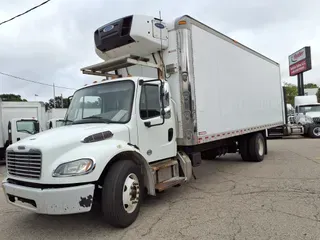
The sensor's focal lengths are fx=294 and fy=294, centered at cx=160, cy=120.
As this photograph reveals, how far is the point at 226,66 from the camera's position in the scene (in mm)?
7617

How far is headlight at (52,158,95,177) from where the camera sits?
3932 millimetres

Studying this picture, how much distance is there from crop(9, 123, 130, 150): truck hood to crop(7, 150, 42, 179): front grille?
12cm

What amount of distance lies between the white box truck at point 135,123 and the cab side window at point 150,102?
2 cm

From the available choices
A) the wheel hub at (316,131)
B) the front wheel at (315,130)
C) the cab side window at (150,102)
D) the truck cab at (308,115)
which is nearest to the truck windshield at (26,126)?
the cab side window at (150,102)

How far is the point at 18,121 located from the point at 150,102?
36.3ft

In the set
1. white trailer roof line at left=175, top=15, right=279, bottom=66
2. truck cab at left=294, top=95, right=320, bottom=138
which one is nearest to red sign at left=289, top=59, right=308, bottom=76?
truck cab at left=294, top=95, right=320, bottom=138

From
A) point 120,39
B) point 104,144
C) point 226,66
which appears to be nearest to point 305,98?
point 226,66

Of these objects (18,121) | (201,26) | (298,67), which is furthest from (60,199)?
(298,67)

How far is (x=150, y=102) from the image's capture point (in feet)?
17.6

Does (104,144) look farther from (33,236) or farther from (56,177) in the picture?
(33,236)

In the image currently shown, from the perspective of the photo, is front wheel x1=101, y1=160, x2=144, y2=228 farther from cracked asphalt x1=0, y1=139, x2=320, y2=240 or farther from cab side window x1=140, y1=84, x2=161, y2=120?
cab side window x1=140, y1=84, x2=161, y2=120

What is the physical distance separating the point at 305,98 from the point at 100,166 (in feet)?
70.3

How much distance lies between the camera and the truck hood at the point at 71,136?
4.11 metres

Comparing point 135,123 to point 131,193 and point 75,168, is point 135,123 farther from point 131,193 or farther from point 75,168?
point 75,168
